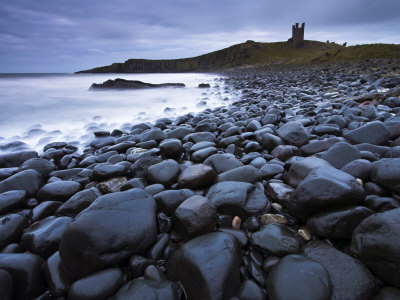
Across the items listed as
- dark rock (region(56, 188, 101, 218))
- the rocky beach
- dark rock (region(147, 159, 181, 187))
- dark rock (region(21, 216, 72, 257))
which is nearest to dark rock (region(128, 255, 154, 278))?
the rocky beach

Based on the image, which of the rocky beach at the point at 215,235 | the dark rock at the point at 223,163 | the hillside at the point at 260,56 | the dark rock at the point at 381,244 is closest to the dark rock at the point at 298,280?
the rocky beach at the point at 215,235

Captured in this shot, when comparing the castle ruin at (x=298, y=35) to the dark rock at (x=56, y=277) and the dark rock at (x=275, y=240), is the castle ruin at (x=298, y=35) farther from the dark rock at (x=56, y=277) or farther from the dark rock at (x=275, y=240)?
the dark rock at (x=56, y=277)

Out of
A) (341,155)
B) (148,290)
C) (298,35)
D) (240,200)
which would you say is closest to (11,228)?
(148,290)

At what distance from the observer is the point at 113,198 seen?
60.0 inches

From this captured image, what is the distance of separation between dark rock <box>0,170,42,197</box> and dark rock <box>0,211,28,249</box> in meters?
0.56

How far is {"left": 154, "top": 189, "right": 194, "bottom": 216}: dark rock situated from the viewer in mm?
1702

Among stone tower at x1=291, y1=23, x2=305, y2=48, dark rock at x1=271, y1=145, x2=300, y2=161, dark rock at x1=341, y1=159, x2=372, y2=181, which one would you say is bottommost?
dark rock at x1=271, y1=145, x2=300, y2=161

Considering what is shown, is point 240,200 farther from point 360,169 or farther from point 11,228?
point 11,228

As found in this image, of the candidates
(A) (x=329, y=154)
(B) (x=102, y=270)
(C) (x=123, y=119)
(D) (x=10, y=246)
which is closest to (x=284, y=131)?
(A) (x=329, y=154)

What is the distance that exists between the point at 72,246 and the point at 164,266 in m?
0.53

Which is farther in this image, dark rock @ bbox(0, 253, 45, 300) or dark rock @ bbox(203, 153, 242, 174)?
dark rock @ bbox(203, 153, 242, 174)

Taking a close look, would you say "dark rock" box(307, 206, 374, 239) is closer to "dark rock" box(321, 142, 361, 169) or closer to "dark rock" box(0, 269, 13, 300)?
"dark rock" box(321, 142, 361, 169)

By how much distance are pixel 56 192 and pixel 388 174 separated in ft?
8.82

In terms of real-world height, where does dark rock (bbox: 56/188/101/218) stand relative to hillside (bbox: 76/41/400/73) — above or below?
below
